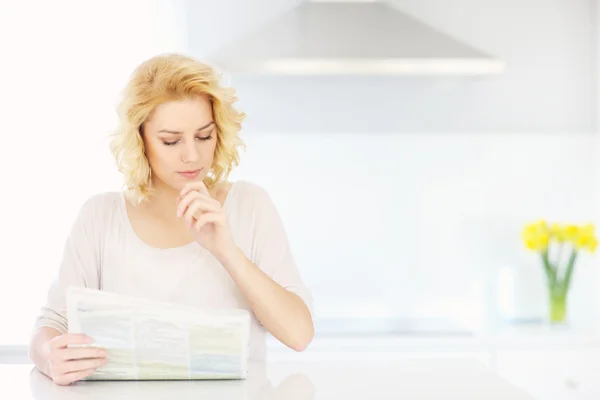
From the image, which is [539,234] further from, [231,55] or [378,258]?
[231,55]

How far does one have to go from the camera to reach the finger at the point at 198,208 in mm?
1509

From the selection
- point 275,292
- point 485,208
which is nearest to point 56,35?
point 485,208

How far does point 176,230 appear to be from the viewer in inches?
71.6

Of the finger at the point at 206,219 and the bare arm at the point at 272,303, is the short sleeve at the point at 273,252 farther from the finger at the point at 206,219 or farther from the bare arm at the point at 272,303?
the finger at the point at 206,219

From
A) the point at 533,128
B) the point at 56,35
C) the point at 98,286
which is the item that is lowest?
the point at 98,286

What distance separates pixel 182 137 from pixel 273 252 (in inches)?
12.3

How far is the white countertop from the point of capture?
1358mm

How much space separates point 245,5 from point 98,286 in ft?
6.76

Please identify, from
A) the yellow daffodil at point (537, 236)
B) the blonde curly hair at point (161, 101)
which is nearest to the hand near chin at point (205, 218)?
the blonde curly hair at point (161, 101)

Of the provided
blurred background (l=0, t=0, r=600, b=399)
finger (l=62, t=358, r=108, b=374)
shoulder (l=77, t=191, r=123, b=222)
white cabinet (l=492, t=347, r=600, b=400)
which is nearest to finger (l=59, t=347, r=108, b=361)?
finger (l=62, t=358, r=108, b=374)

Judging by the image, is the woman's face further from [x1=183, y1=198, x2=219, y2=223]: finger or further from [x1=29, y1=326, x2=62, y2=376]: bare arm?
[x1=29, y1=326, x2=62, y2=376]: bare arm

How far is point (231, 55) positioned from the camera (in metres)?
3.10

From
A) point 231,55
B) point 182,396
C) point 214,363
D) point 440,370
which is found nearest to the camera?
point 182,396

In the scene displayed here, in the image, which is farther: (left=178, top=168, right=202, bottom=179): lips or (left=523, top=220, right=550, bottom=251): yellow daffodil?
(left=523, top=220, right=550, bottom=251): yellow daffodil
